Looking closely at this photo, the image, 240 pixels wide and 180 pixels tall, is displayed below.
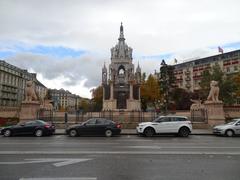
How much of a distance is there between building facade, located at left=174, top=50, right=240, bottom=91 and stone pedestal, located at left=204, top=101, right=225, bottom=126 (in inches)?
2682

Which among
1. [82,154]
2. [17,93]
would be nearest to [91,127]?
[82,154]

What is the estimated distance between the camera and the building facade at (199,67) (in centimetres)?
9831

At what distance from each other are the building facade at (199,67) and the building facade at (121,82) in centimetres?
2001

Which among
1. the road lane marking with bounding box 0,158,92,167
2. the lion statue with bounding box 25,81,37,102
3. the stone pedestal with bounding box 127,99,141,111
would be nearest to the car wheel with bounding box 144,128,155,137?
the road lane marking with bounding box 0,158,92,167

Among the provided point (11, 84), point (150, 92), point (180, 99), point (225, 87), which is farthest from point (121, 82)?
point (11, 84)

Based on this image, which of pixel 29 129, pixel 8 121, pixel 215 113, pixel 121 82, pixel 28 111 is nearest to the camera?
pixel 29 129

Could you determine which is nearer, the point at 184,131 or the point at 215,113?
the point at 184,131

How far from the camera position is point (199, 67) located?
11144 centimetres

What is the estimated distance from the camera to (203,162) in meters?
10.3

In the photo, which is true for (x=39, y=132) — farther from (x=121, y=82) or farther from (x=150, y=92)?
(x=150, y=92)

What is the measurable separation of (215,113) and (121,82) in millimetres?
53917

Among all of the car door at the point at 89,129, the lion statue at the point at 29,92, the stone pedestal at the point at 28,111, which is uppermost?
the lion statue at the point at 29,92

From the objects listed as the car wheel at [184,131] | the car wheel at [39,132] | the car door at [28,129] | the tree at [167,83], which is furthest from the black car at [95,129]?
the tree at [167,83]

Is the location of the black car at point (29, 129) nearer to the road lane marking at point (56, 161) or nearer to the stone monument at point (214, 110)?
the road lane marking at point (56, 161)
